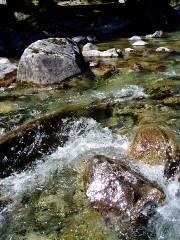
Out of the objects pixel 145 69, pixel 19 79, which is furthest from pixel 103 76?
pixel 19 79

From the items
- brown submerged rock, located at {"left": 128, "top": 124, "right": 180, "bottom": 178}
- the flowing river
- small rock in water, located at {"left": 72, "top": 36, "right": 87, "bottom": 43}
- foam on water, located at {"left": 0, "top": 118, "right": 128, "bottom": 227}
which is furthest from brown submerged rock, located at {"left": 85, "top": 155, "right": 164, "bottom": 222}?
small rock in water, located at {"left": 72, "top": 36, "right": 87, "bottom": 43}

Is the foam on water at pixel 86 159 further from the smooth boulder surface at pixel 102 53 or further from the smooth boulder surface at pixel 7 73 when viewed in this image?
the smooth boulder surface at pixel 102 53

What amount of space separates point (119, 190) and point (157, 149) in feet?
4.27

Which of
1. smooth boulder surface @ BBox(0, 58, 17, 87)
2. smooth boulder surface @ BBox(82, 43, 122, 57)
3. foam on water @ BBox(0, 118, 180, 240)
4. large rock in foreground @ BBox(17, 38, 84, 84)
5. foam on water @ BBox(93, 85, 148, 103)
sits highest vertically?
large rock in foreground @ BBox(17, 38, 84, 84)

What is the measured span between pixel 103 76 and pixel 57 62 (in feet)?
5.47

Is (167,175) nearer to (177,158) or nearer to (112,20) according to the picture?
(177,158)

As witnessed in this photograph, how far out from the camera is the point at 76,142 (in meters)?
7.22

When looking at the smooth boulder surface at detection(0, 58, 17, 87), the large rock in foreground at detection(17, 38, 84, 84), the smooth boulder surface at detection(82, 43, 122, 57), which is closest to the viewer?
the large rock in foreground at detection(17, 38, 84, 84)

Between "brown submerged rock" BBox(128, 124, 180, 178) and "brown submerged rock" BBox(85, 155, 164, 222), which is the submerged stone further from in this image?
"brown submerged rock" BBox(85, 155, 164, 222)

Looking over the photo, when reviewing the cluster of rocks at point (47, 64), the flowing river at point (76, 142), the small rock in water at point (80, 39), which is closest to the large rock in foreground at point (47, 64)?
the cluster of rocks at point (47, 64)

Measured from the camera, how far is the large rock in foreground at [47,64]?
1058 centimetres

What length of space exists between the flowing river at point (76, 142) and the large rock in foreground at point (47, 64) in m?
0.40

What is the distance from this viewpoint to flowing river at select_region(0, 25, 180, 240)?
4.90 m

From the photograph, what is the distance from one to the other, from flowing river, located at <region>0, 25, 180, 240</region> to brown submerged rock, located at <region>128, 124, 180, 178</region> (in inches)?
6.4
